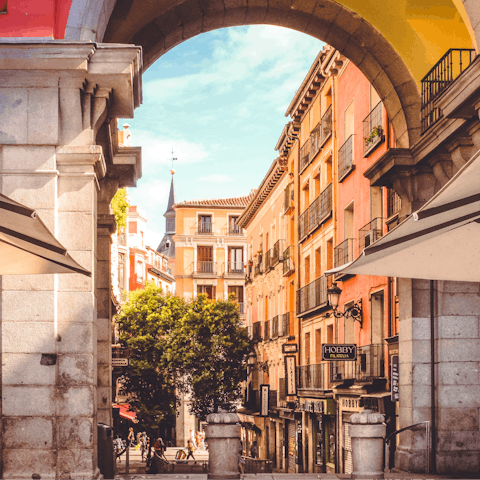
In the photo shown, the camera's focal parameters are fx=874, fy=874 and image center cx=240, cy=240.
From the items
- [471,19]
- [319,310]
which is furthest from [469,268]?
[319,310]

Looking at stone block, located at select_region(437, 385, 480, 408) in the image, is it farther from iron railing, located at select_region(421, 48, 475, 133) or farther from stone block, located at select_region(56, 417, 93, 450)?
stone block, located at select_region(56, 417, 93, 450)

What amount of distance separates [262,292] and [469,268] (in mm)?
42718

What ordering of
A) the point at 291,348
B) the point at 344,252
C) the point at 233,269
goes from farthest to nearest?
the point at 233,269 → the point at 291,348 → the point at 344,252

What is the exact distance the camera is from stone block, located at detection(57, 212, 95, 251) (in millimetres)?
11688

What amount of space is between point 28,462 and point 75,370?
1.28 meters

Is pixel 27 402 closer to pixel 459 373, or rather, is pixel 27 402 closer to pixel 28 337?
pixel 28 337

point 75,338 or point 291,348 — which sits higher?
point 75,338

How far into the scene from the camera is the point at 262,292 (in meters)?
53.0

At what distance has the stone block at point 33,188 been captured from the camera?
11555 millimetres

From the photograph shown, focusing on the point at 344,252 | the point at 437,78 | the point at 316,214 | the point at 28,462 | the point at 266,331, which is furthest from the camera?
the point at 266,331

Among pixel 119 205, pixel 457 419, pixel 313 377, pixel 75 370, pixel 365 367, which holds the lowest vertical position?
pixel 313 377

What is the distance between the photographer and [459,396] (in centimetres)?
1365

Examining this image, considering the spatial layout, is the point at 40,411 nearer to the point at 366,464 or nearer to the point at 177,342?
the point at 366,464

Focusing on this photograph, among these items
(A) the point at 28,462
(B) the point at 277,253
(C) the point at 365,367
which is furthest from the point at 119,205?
(A) the point at 28,462
